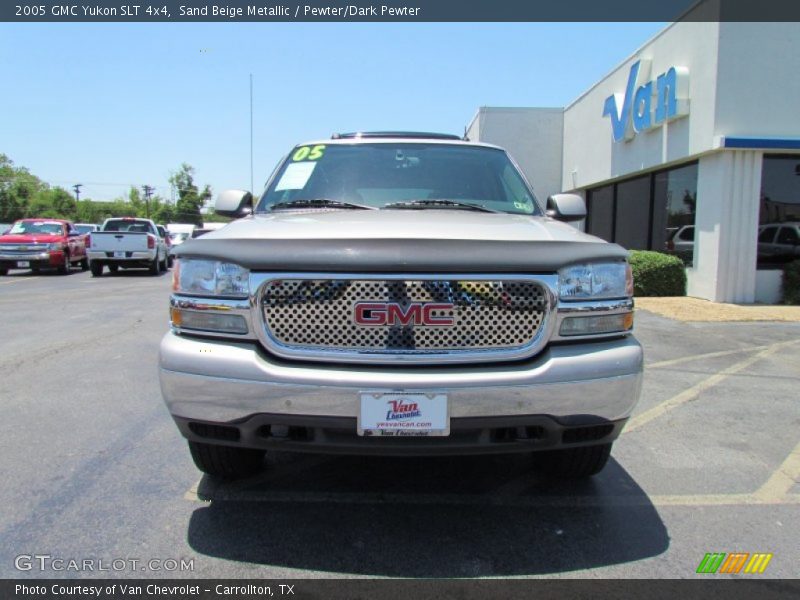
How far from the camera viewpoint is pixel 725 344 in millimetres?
7465

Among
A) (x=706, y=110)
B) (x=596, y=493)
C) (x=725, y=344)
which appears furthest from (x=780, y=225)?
(x=596, y=493)

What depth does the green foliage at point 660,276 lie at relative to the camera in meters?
12.0

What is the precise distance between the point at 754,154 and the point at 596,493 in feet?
32.9

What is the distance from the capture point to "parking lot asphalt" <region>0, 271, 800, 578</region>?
2.52m

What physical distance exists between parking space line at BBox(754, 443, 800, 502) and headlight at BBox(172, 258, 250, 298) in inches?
113

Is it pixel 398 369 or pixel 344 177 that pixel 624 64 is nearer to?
pixel 344 177

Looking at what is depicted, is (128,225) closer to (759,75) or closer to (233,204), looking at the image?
(233,204)

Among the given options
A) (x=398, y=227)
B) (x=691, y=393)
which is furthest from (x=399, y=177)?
(x=691, y=393)

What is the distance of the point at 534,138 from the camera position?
21.5 m

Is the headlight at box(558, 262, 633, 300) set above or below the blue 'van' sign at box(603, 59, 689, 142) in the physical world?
below

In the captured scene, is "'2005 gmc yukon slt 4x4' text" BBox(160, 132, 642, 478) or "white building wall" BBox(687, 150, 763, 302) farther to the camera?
"white building wall" BBox(687, 150, 763, 302)

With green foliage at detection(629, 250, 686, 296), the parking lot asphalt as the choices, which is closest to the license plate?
the parking lot asphalt

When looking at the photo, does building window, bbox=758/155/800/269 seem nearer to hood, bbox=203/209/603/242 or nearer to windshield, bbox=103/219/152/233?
hood, bbox=203/209/603/242
